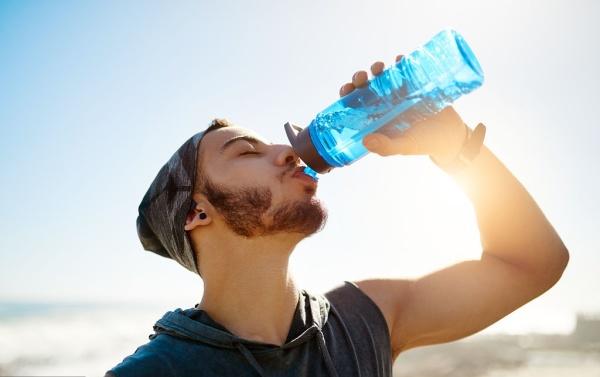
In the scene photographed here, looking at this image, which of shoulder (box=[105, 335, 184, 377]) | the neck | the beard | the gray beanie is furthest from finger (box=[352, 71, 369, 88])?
shoulder (box=[105, 335, 184, 377])

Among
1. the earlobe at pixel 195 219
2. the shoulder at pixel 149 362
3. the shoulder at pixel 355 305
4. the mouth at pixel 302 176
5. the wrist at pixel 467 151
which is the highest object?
the earlobe at pixel 195 219

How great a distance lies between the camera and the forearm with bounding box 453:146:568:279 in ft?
7.31

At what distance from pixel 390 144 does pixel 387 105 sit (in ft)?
0.65

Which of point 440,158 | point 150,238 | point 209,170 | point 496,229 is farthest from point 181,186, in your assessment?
point 496,229

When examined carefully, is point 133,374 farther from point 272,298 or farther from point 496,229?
point 496,229

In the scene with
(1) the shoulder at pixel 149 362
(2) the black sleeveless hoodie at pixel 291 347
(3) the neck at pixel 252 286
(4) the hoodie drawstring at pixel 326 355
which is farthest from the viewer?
(3) the neck at pixel 252 286

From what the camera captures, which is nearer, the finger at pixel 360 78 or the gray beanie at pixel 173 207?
the finger at pixel 360 78

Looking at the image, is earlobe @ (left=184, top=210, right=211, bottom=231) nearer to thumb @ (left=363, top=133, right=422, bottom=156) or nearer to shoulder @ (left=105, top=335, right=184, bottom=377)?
shoulder @ (left=105, top=335, right=184, bottom=377)

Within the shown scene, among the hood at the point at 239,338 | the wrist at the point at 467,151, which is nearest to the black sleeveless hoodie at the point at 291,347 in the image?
the hood at the point at 239,338

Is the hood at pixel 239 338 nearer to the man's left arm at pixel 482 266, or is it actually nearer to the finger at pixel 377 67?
the man's left arm at pixel 482 266

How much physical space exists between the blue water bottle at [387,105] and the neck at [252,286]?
1.28 ft

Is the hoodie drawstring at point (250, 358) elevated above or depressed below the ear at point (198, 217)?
below

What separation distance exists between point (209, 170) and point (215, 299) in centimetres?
61

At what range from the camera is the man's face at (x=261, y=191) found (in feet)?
7.13
